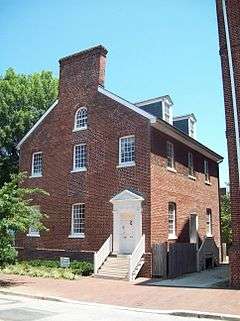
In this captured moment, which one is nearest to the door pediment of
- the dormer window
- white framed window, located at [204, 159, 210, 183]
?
the dormer window

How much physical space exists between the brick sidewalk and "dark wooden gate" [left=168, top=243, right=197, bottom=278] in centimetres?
232

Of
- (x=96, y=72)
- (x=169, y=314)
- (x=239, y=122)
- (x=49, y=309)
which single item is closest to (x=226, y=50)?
(x=239, y=122)

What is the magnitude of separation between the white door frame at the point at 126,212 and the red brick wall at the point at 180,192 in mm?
738

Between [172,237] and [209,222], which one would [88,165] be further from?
[209,222]

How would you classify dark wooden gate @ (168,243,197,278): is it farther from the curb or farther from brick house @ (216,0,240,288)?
the curb

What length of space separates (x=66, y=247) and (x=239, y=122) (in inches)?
495

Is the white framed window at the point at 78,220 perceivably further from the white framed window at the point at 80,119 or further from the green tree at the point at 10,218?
the green tree at the point at 10,218

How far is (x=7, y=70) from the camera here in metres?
33.9

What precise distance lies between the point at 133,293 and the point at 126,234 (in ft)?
22.1

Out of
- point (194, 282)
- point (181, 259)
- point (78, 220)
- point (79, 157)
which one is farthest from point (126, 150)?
point (194, 282)

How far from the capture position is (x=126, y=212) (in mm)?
21766

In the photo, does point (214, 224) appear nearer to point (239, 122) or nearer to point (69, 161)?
point (69, 161)

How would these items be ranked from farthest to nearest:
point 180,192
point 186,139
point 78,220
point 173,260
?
point 186,139, point 180,192, point 78,220, point 173,260

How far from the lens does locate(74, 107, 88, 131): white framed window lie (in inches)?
979
